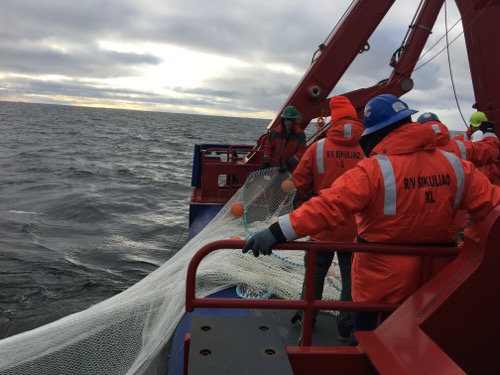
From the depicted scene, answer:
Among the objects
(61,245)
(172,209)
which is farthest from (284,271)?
(172,209)

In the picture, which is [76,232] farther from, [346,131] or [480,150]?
[480,150]

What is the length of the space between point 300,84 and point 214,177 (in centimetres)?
260

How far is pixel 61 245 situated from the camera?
10.4 metres

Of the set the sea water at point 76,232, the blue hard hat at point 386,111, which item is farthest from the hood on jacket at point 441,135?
the sea water at point 76,232

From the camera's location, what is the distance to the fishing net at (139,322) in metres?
3.51

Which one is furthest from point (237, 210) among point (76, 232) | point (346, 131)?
point (76, 232)

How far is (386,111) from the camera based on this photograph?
264cm

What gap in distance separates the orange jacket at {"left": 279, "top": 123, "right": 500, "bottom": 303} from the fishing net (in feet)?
5.99

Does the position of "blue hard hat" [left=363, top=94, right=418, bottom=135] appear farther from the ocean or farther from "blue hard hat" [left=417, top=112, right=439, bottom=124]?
the ocean

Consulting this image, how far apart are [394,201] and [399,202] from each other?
0.03 metres

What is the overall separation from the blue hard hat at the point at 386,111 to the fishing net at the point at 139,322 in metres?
2.23

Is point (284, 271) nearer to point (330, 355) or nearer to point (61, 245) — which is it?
point (330, 355)

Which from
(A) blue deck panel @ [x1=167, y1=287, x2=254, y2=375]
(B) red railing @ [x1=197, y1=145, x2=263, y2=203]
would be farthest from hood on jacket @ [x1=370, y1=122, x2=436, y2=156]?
(B) red railing @ [x1=197, y1=145, x2=263, y2=203]

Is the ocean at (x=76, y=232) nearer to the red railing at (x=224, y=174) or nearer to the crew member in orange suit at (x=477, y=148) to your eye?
the red railing at (x=224, y=174)
